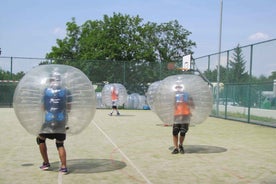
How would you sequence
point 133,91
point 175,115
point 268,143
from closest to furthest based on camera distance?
point 175,115 → point 268,143 → point 133,91

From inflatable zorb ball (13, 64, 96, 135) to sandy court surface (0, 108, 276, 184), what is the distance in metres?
0.92

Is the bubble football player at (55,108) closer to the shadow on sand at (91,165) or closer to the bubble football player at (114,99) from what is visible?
the shadow on sand at (91,165)

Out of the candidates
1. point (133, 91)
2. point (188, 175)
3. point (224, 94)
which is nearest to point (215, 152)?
point (188, 175)

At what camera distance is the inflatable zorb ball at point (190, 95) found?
9172 millimetres

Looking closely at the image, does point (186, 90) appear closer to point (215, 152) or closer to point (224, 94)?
point (215, 152)

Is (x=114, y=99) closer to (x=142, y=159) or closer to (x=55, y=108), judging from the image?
(x=142, y=159)

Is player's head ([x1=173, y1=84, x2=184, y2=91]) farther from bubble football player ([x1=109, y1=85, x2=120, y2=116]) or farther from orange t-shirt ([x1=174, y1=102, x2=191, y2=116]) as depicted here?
bubble football player ([x1=109, y1=85, x2=120, y2=116])

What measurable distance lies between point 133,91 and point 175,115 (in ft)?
67.9

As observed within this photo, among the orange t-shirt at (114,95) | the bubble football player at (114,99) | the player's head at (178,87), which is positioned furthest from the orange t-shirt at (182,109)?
the orange t-shirt at (114,95)

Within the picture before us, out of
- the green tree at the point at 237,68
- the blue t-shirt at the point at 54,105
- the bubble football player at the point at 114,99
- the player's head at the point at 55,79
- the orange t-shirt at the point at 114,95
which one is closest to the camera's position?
the blue t-shirt at the point at 54,105

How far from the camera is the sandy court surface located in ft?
22.3

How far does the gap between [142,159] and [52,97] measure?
2.73 meters

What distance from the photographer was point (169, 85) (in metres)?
9.37

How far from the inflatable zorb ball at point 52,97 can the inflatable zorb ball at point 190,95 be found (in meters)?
2.45
